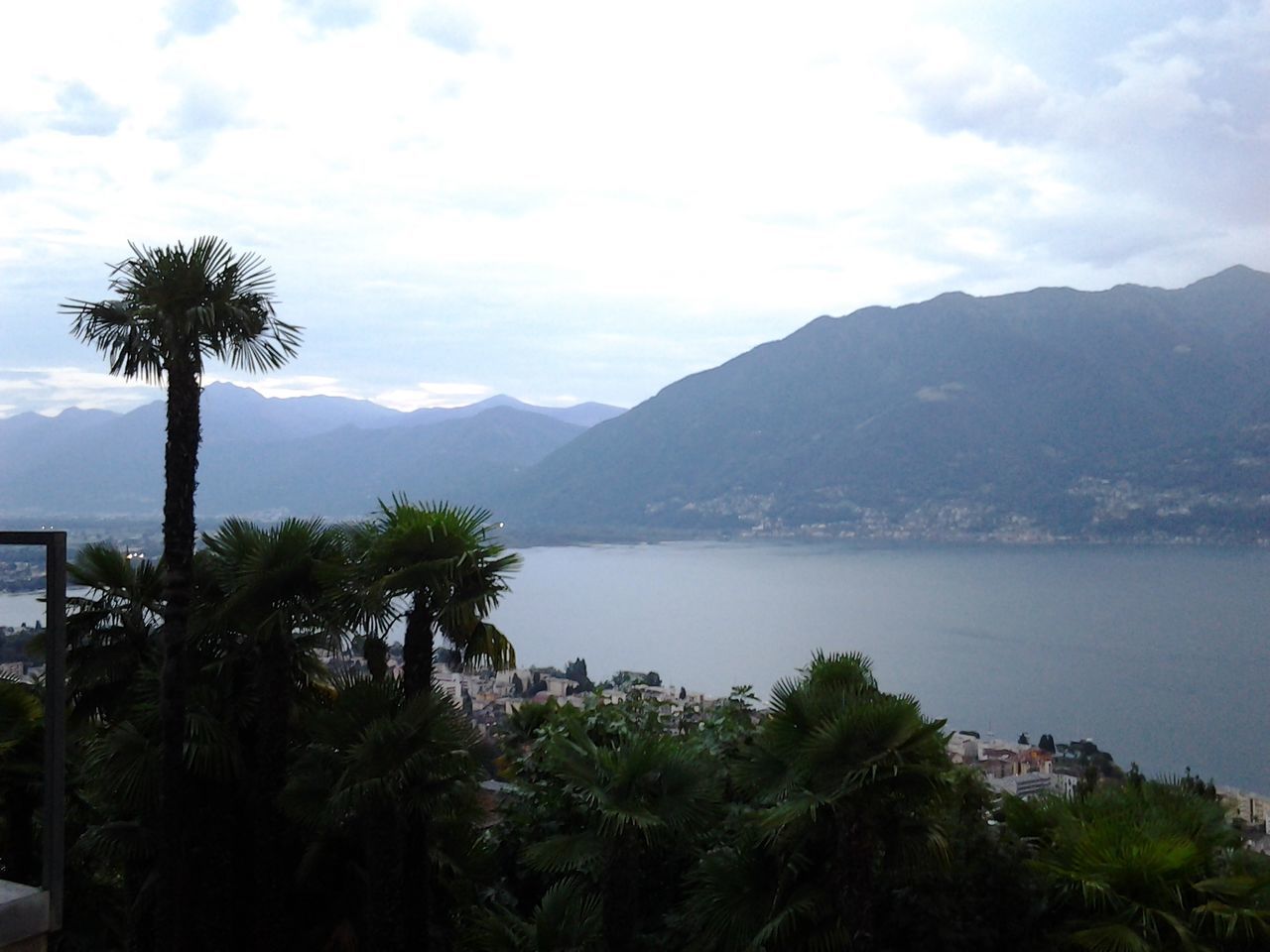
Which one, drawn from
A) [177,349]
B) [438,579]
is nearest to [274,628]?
[438,579]

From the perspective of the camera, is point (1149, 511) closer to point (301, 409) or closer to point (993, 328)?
point (993, 328)

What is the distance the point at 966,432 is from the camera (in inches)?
2393

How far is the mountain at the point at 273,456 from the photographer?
33906 mm

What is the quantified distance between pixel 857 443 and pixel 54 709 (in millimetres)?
62135

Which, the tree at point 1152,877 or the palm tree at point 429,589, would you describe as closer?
the tree at point 1152,877

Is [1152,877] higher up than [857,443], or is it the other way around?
[857,443]

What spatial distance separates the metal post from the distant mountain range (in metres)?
31.6

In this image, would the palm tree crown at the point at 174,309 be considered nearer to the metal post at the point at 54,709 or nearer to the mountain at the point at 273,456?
the metal post at the point at 54,709

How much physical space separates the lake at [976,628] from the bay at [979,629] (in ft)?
0.26

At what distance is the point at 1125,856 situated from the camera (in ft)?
17.3

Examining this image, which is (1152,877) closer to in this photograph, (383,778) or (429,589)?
(383,778)

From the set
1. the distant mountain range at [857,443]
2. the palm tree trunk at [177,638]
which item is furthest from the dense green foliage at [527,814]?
the distant mountain range at [857,443]

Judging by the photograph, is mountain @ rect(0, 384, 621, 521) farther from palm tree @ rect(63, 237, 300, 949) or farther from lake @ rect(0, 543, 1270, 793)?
palm tree @ rect(63, 237, 300, 949)

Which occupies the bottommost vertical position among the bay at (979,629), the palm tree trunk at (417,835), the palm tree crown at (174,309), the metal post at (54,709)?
the bay at (979,629)
